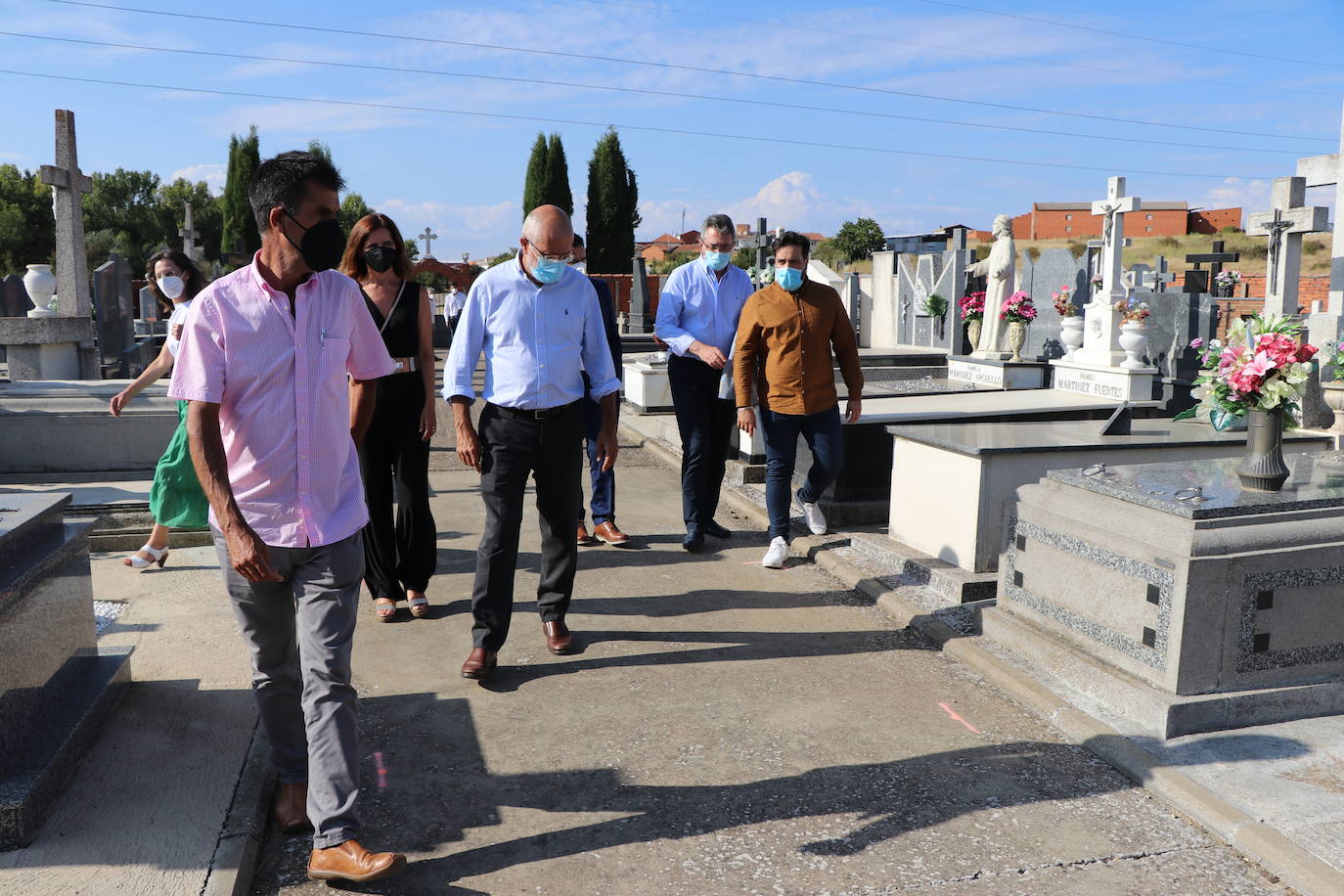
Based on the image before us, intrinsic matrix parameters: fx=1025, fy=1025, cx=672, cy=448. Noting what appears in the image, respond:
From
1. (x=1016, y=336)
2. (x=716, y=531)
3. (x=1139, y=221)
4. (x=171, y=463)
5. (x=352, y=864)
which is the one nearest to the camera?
(x=352, y=864)

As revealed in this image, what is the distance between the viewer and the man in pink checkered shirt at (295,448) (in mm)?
2635

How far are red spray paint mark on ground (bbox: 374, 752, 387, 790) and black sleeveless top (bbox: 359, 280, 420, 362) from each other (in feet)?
6.53

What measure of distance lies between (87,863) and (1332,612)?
4.11 m

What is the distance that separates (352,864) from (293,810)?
17.2 inches

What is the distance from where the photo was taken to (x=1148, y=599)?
3.70 meters

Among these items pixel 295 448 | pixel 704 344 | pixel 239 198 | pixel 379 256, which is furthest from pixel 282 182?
pixel 239 198

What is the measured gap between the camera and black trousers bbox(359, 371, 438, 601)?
4875 mm

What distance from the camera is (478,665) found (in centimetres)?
415

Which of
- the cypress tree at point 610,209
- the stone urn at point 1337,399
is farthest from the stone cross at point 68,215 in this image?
the cypress tree at point 610,209

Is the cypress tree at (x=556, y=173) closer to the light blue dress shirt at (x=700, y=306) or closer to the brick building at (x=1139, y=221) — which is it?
the brick building at (x=1139, y=221)

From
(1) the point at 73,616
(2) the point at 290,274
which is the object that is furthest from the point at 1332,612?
(1) the point at 73,616

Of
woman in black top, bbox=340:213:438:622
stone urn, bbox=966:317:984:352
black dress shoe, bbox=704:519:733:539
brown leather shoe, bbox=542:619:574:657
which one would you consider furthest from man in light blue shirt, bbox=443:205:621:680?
stone urn, bbox=966:317:984:352

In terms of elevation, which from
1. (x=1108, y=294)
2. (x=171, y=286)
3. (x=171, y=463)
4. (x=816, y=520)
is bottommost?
(x=816, y=520)

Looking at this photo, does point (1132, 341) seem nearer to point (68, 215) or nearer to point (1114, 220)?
point (1114, 220)
